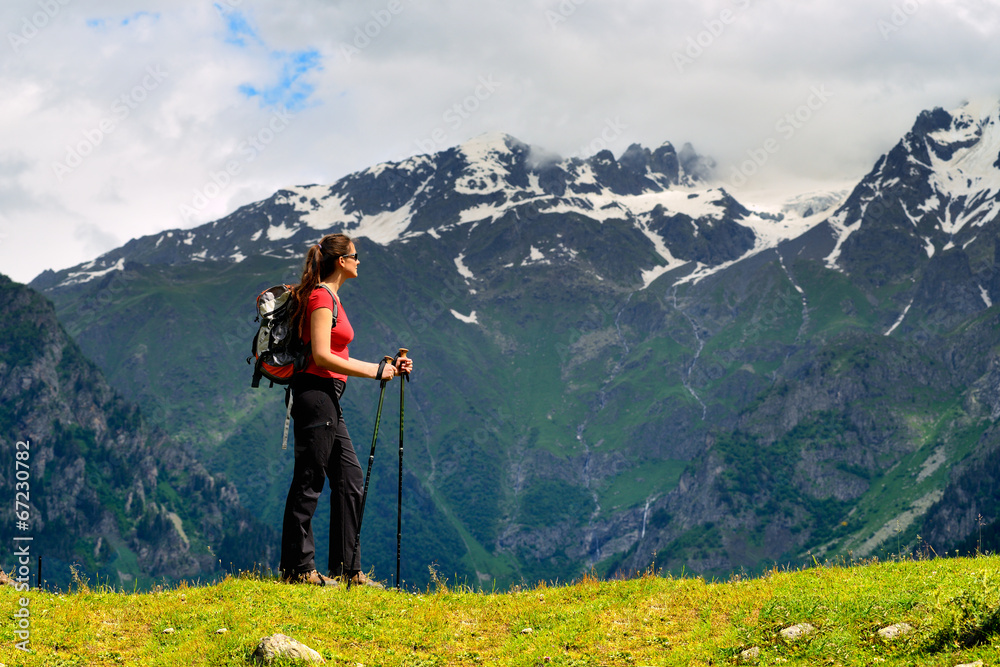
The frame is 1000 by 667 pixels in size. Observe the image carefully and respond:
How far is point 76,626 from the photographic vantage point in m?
12.0

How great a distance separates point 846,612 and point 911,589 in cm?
122

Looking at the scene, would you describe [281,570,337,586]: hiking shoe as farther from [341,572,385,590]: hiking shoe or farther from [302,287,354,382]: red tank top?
[302,287,354,382]: red tank top

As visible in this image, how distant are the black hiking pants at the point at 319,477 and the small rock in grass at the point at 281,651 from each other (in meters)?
2.89

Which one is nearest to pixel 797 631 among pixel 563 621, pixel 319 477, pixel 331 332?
pixel 563 621

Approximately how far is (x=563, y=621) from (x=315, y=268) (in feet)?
21.3

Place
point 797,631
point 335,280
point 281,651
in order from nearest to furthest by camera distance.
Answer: point 281,651 → point 797,631 → point 335,280

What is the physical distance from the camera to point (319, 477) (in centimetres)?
1401

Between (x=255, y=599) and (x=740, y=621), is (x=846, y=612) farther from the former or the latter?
(x=255, y=599)

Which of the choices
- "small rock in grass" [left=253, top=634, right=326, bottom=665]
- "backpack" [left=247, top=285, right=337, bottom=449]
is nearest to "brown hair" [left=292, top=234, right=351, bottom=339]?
"backpack" [left=247, top=285, right=337, bottom=449]

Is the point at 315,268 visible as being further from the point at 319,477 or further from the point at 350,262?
the point at 319,477

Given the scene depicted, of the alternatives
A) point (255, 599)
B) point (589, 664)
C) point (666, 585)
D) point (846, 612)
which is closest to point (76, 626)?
point (255, 599)

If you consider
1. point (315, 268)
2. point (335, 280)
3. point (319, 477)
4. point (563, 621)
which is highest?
point (315, 268)

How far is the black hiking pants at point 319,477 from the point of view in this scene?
13.8m

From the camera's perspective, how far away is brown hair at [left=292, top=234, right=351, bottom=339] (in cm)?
1368
